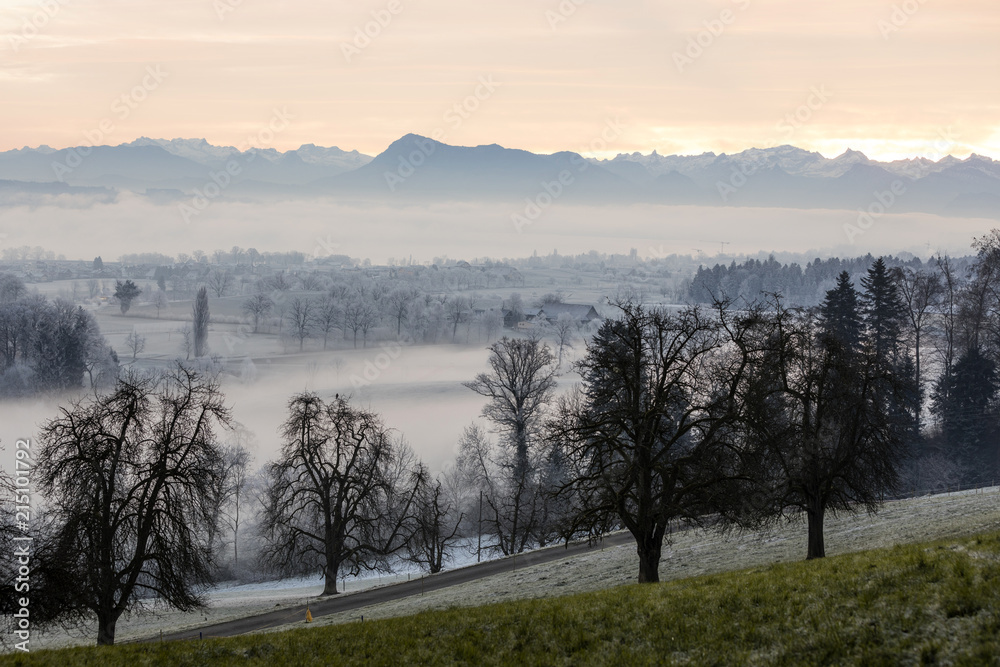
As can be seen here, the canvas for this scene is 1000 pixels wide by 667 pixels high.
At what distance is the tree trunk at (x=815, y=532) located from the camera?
80.0 feet

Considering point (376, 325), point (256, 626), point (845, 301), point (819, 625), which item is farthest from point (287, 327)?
point (819, 625)

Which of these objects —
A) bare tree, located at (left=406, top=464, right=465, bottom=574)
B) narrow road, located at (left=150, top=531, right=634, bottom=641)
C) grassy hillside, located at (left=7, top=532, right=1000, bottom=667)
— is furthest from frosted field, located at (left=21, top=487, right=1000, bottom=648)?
bare tree, located at (left=406, top=464, right=465, bottom=574)

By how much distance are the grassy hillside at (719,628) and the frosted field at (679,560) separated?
6469 mm

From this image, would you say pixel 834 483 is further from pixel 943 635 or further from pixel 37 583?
pixel 37 583

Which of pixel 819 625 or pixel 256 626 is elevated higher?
pixel 819 625

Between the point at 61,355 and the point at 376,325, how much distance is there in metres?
80.8

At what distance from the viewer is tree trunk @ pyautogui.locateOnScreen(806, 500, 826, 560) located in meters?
24.4

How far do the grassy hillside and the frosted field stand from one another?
6469mm

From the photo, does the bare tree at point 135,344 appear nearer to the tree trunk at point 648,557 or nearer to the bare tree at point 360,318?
the bare tree at point 360,318

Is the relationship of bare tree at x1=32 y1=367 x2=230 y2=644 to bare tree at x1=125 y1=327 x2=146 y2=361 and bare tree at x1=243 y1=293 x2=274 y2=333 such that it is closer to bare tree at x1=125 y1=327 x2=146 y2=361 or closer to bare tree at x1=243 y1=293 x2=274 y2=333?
bare tree at x1=125 y1=327 x2=146 y2=361

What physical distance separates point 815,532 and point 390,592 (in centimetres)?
1957

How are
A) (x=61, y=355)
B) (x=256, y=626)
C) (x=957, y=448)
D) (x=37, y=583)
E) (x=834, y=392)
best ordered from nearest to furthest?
(x=37, y=583), (x=834, y=392), (x=256, y=626), (x=957, y=448), (x=61, y=355)

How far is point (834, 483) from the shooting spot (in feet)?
86.9

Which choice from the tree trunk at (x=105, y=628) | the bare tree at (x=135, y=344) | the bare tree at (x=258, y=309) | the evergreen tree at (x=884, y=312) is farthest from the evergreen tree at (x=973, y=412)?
the bare tree at (x=258, y=309)
